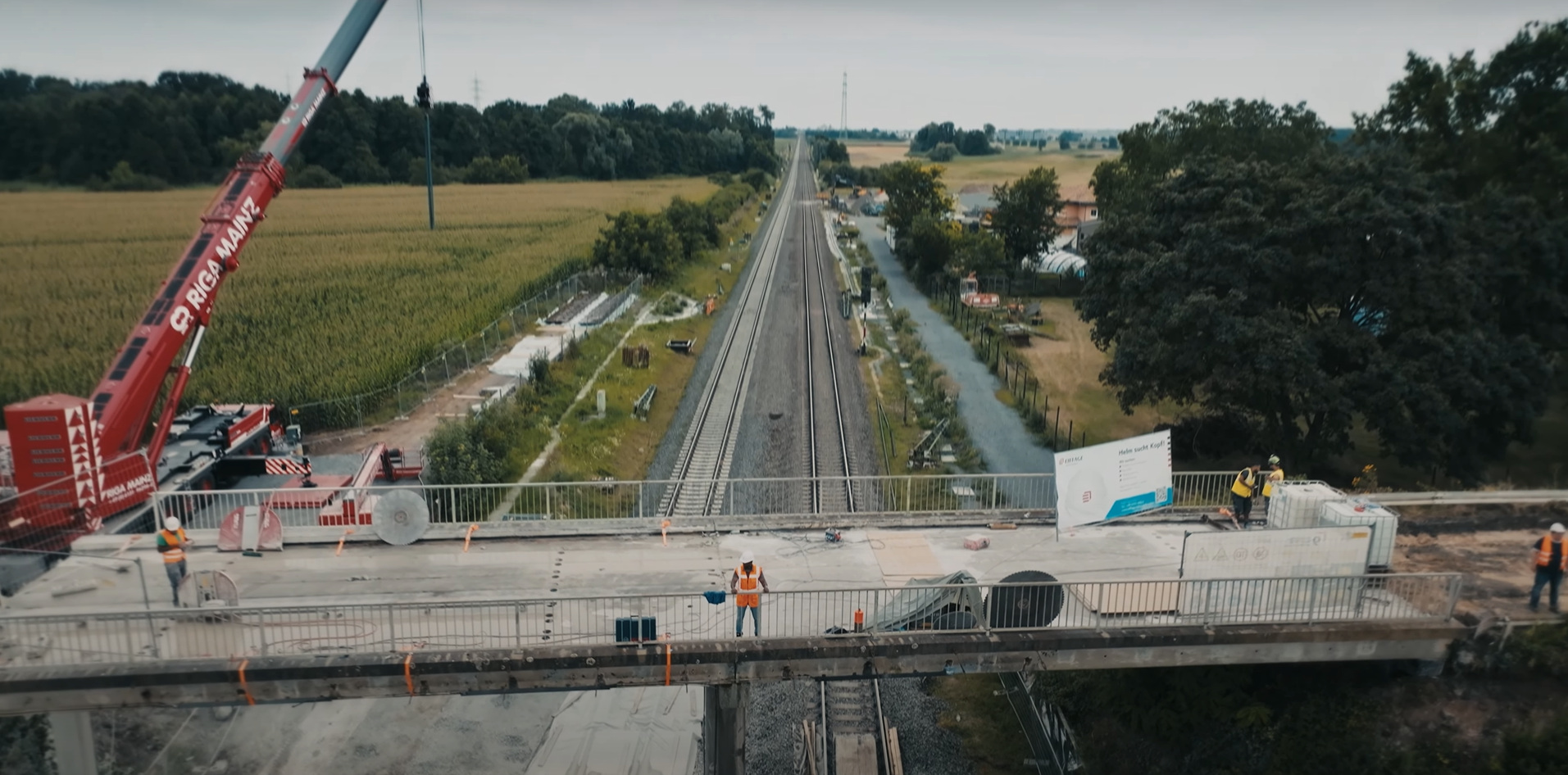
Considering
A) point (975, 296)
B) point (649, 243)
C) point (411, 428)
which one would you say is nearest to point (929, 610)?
point (411, 428)

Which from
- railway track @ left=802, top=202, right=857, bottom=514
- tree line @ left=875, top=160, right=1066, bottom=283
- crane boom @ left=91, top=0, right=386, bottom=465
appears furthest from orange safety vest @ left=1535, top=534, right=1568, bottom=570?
tree line @ left=875, top=160, right=1066, bottom=283

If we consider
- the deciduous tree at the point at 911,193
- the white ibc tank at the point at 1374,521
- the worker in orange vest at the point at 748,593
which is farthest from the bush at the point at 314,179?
the white ibc tank at the point at 1374,521

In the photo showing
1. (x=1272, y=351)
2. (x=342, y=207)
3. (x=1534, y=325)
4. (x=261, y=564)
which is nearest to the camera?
(x=261, y=564)

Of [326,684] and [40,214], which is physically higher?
[40,214]

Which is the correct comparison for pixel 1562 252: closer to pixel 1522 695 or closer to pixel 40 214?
pixel 1522 695

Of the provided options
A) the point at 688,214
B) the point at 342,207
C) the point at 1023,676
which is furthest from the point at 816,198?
the point at 1023,676

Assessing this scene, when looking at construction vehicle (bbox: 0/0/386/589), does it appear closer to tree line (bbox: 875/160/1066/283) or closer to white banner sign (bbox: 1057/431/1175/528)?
white banner sign (bbox: 1057/431/1175/528)

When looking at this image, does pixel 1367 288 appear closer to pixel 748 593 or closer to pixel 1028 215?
pixel 748 593
